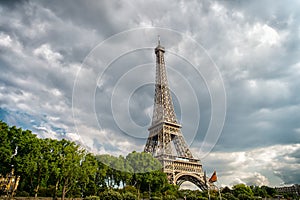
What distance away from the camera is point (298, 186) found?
124 m

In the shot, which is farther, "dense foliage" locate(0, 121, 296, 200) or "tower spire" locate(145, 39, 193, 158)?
"tower spire" locate(145, 39, 193, 158)

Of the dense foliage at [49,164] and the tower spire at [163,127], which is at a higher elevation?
the tower spire at [163,127]

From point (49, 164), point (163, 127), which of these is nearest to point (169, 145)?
point (163, 127)

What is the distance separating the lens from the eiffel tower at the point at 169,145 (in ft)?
182

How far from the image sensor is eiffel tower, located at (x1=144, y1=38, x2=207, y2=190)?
182ft

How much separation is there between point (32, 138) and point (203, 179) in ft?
146

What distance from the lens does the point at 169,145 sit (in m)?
58.9

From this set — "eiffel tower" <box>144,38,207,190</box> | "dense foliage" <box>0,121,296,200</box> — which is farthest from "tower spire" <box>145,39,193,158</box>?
"dense foliage" <box>0,121,296,200</box>

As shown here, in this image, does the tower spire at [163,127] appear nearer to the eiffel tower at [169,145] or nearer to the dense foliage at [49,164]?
the eiffel tower at [169,145]

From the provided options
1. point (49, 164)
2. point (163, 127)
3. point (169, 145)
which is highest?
point (163, 127)

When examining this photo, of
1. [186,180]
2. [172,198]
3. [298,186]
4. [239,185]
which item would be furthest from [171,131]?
[298,186]

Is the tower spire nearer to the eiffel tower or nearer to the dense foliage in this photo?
the eiffel tower

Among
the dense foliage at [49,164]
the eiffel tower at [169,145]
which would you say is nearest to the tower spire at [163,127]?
the eiffel tower at [169,145]

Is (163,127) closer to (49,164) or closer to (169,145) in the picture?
(169,145)
